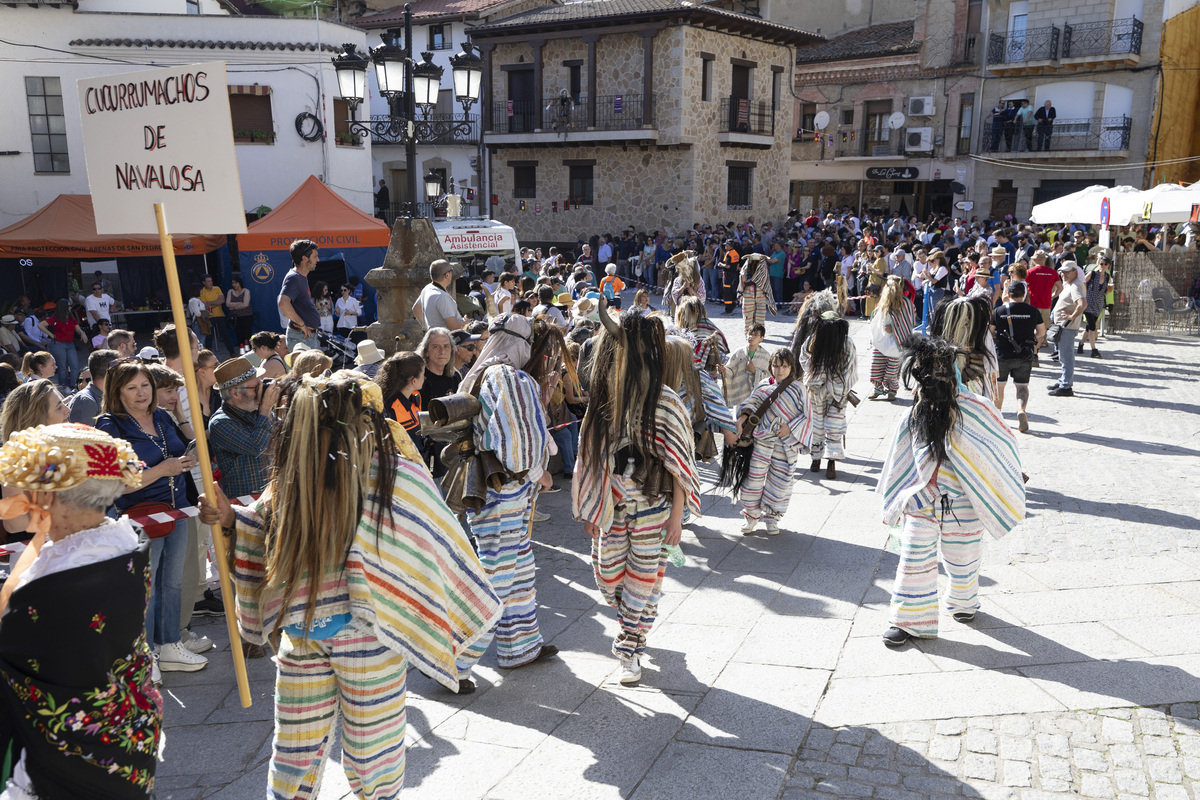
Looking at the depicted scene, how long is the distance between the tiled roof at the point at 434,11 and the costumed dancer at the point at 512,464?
3219cm

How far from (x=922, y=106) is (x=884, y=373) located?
23.4 m

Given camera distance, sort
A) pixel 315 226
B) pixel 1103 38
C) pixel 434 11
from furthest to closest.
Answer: pixel 434 11, pixel 1103 38, pixel 315 226

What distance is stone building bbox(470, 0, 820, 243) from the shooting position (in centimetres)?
2836

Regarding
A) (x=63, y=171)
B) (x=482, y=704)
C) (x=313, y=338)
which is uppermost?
(x=63, y=171)

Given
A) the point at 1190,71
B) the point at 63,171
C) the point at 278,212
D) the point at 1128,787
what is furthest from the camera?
the point at 1190,71

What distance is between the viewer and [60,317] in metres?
13.9

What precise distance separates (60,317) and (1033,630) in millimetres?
14118

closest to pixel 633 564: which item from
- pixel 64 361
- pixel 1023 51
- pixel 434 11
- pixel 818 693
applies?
pixel 818 693

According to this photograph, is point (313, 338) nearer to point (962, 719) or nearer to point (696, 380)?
point (696, 380)

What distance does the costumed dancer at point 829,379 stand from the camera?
8.01 m

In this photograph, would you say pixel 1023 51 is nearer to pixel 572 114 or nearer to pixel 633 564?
pixel 572 114

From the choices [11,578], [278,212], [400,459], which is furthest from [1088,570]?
[278,212]

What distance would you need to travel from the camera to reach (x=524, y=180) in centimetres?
3222

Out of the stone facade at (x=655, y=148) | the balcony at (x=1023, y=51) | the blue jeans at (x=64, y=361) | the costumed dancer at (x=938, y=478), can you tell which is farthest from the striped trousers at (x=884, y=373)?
the balcony at (x=1023, y=51)
